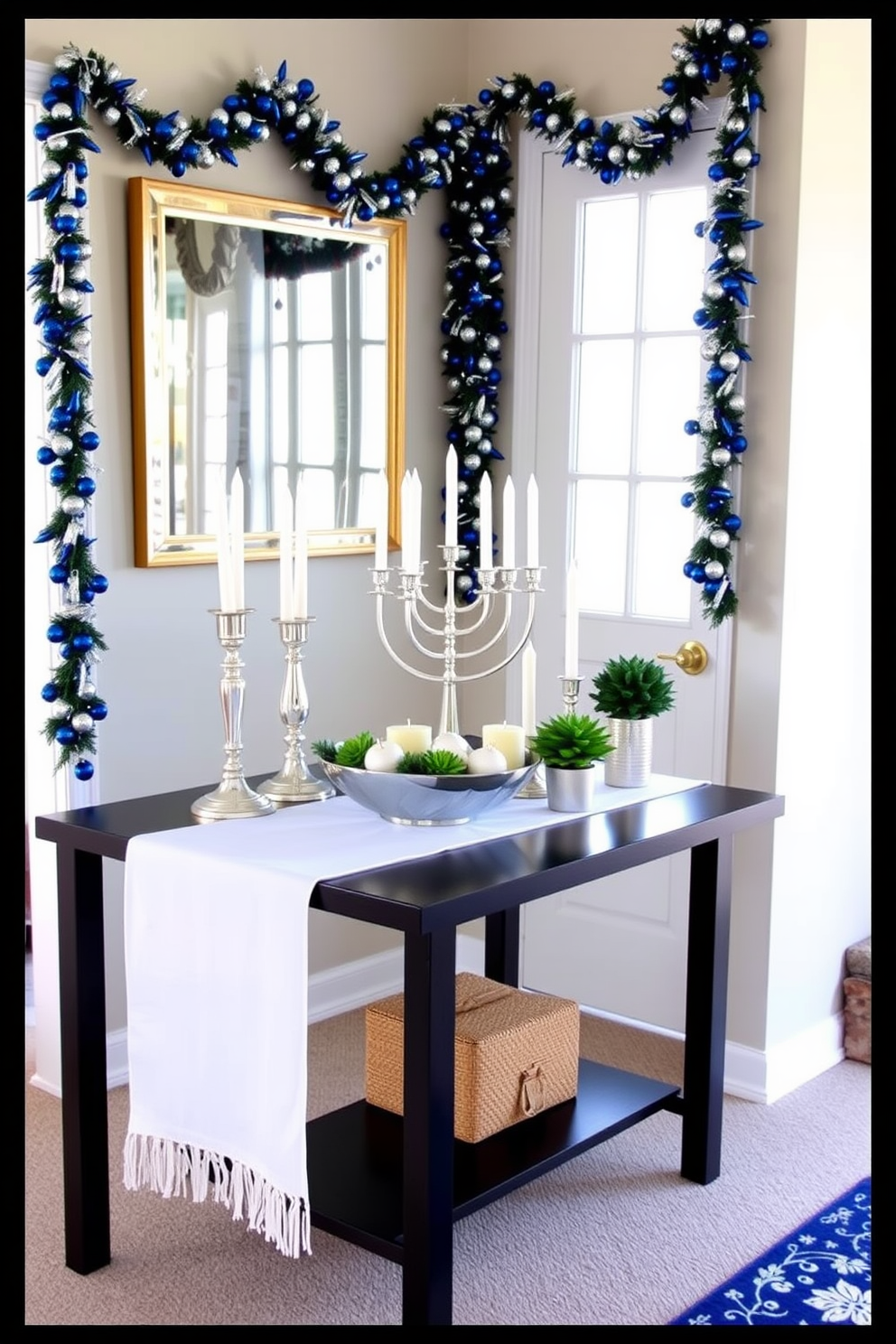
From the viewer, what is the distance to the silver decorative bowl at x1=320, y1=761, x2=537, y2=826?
2.47 meters

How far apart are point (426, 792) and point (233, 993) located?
46 cm

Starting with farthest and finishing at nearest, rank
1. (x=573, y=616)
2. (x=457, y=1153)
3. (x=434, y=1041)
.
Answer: (x=573, y=616) → (x=457, y=1153) → (x=434, y=1041)

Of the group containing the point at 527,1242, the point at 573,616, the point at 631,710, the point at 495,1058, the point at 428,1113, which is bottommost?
the point at 527,1242

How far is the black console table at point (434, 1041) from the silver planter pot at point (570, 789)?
42 mm

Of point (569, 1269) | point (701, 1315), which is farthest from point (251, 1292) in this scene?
point (701, 1315)

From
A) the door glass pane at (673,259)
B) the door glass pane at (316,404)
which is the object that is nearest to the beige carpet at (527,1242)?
the door glass pane at (316,404)

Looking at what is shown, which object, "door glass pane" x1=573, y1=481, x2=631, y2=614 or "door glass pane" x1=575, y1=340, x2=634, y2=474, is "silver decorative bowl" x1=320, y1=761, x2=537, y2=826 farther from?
"door glass pane" x1=575, y1=340, x2=634, y2=474

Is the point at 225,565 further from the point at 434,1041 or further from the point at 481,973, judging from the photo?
the point at 481,973

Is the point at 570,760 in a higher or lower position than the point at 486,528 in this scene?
lower

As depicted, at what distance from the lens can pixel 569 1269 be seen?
8.64 feet

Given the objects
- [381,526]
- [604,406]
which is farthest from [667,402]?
[381,526]

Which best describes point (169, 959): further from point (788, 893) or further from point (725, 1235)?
point (788, 893)

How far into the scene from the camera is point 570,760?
2.68 m

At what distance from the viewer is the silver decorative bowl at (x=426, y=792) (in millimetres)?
2473
